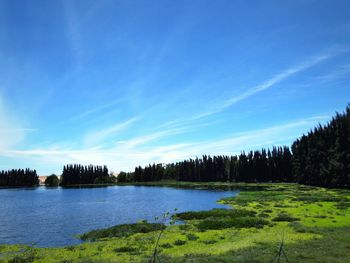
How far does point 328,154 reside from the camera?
108 meters

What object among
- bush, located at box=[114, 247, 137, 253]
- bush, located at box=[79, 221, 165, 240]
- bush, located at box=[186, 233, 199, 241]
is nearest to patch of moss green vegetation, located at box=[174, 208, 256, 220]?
bush, located at box=[79, 221, 165, 240]

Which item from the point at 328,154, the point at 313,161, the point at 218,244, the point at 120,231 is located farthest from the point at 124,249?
the point at 313,161

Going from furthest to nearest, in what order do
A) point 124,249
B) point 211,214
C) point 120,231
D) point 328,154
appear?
1. point 328,154
2. point 211,214
3. point 120,231
4. point 124,249

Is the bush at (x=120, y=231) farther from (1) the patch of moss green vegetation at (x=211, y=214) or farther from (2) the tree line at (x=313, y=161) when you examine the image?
(2) the tree line at (x=313, y=161)

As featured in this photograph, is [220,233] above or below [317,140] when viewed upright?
below

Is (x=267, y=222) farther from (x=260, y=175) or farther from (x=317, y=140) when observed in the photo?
(x=260, y=175)

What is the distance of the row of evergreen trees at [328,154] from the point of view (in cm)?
9719

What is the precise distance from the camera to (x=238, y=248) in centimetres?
2647

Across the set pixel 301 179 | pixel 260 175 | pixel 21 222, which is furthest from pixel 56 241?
pixel 260 175

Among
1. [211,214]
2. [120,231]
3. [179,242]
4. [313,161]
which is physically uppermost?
[313,161]

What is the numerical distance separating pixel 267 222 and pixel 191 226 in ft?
31.3

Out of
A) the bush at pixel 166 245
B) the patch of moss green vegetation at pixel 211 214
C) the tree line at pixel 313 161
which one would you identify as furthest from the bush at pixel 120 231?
the tree line at pixel 313 161

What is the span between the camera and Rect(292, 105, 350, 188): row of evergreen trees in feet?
319

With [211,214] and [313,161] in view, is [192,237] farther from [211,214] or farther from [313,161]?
[313,161]
